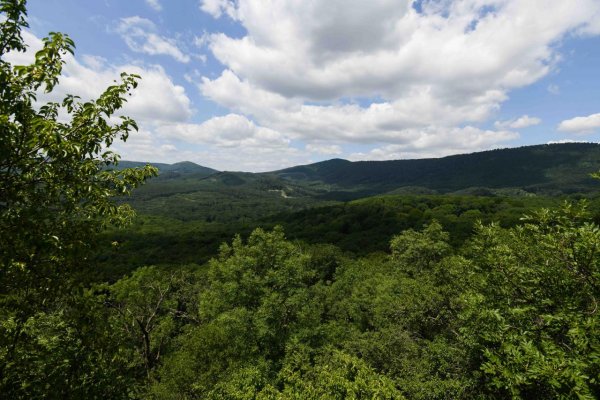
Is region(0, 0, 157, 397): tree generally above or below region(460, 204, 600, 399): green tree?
Result: above

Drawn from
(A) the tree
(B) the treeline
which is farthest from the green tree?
(A) the tree

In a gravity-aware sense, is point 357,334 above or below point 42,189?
below

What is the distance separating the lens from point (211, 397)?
67.5 feet

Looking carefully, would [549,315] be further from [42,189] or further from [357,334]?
[357,334]

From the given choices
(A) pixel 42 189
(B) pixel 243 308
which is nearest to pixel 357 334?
(B) pixel 243 308

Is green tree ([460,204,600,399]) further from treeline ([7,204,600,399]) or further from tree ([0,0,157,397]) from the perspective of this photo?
tree ([0,0,157,397])

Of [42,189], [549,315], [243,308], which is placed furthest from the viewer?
[243,308]

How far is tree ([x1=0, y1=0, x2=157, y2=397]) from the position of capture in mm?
7031

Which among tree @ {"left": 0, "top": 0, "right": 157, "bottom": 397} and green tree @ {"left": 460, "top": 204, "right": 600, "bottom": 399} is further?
green tree @ {"left": 460, "top": 204, "right": 600, "bottom": 399}

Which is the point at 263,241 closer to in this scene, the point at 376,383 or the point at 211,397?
the point at 211,397

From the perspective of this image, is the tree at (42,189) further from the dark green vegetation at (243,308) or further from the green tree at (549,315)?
the green tree at (549,315)

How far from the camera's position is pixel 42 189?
27.3 feet

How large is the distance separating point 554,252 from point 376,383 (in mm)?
10208

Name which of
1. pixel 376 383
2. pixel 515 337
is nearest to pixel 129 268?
pixel 376 383
